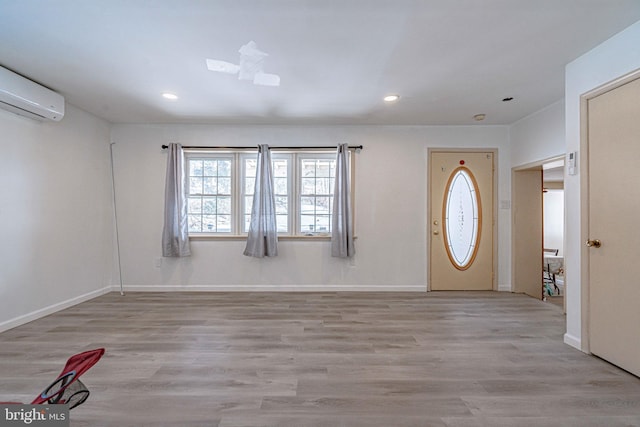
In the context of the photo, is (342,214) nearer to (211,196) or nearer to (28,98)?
(211,196)

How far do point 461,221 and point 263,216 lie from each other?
300cm

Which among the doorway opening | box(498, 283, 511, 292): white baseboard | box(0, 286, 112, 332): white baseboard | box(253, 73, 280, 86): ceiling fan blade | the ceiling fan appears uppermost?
the ceiling fan

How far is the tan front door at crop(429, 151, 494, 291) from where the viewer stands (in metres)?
4.34

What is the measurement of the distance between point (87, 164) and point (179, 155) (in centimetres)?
115

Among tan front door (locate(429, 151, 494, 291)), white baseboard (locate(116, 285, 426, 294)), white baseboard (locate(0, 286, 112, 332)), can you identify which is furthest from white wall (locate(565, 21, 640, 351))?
white baseboard (locate(0, 286, 112, 332))

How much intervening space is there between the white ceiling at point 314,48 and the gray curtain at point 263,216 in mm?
904

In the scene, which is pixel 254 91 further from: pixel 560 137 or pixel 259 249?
pixel 560 137

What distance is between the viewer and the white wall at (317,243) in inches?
169

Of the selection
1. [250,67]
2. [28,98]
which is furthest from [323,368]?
[28,98]

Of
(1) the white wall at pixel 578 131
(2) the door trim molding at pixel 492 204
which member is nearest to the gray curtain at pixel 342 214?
(2) the door trim molding at pixel 492 204

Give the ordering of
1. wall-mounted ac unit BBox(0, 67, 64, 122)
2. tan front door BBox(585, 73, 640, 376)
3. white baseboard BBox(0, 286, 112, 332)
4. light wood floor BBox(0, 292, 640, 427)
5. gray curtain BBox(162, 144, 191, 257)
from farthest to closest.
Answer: gray curtain BBox(162, 144, 191, 257) < white baseboard BBox(0, 286, 112, 332) < wall-mounted ac unit BBox(0, 67, 64, 122) < tan front door BBox(585, 73, 640, 376) < light wood floor BBox(0, 292, 640, 427)

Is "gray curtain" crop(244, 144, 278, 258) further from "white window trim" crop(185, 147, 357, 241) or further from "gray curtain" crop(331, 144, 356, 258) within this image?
"gray curtain" crop(331, 144, 356, 258)

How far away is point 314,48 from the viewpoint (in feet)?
7.63

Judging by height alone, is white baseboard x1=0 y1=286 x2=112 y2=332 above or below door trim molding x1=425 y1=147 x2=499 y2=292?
below
